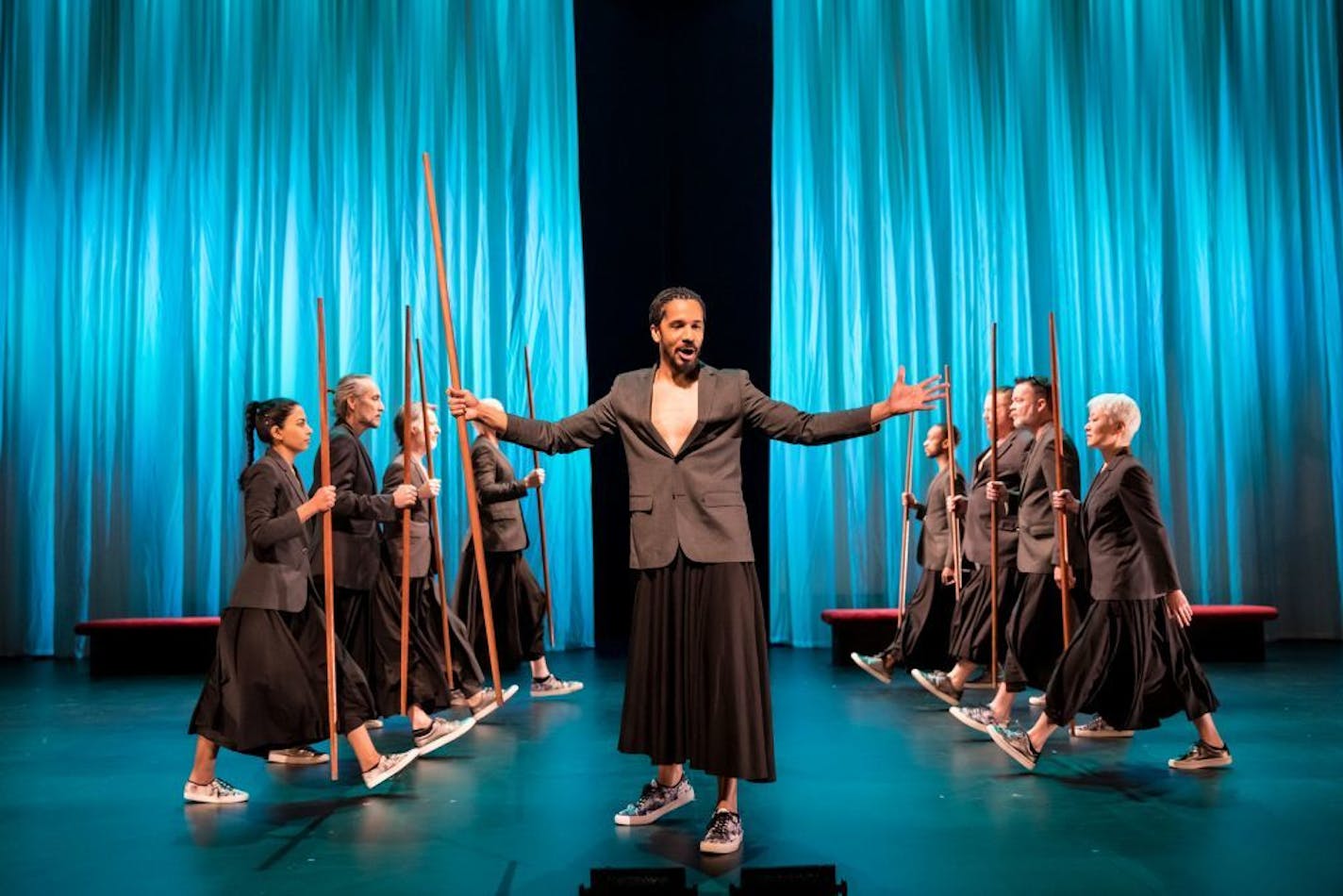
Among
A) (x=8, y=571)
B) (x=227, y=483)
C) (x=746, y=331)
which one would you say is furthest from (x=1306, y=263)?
(x=8, y=571)

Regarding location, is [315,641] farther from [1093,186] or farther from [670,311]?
[1093,186]

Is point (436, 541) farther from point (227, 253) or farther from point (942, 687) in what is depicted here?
point (227, 253)

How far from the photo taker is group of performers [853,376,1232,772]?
391 centimetres

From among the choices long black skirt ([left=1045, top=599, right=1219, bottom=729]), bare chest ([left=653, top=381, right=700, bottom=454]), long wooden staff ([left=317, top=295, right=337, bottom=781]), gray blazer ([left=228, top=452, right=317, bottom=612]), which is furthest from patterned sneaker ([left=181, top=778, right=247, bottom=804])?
long black skirt ([left=1045, top=599, right=1219, bottom=729])

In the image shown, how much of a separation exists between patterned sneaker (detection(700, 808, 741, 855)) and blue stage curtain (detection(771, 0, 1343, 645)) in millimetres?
5014

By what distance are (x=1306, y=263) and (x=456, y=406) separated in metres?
6.94

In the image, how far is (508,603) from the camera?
590cm

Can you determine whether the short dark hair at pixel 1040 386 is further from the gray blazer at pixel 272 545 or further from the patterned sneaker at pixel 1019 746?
the gray blazer at pixel 272 545

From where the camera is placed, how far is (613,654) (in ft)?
25.2

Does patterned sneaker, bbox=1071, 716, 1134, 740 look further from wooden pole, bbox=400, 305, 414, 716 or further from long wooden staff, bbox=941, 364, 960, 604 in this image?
wooden pole, bbox=400, 305, 414, 716

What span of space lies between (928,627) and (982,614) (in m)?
0.80

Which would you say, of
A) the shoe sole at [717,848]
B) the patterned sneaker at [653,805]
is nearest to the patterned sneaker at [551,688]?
the patterned sneaker at [653,805]

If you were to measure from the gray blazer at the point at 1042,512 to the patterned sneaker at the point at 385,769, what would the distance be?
2.41 m

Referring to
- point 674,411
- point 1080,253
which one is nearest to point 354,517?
point 674,411
